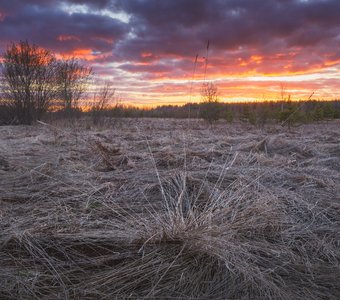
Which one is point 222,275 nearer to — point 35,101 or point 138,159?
point 138,159

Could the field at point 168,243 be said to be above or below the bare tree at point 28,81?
below

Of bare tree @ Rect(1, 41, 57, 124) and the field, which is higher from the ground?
bare tree @ Rect(1, 41, 57, 124)

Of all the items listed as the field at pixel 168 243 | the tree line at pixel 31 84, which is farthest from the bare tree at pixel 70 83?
the field at pixel 168 243

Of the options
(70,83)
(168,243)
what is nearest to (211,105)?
(70,83)

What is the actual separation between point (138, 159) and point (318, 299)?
12.1 ft

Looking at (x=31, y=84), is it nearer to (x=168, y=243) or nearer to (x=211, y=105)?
(x=211, y=105)

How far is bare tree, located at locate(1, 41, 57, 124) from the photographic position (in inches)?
716

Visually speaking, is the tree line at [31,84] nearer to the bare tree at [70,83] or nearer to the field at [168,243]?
the bare tree at [70,83]

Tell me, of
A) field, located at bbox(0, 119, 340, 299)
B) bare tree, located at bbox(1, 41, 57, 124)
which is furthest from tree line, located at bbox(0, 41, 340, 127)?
field, located at bbox(0, 119, 340, 299)

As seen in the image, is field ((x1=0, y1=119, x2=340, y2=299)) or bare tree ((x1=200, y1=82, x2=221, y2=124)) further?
bare tree ((x1=200, y1=82, x2=221, y2=124))

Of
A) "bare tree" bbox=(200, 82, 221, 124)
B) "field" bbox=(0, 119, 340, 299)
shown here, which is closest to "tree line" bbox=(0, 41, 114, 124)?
"bare tree" bbox=(200, 82, 221, 124)

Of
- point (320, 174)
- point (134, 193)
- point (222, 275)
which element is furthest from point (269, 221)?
point (320, 174)

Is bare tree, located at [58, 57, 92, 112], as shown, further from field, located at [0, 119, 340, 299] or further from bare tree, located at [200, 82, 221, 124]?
field, located at [0, 119, 340, 299]

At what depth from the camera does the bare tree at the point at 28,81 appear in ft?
59.7
